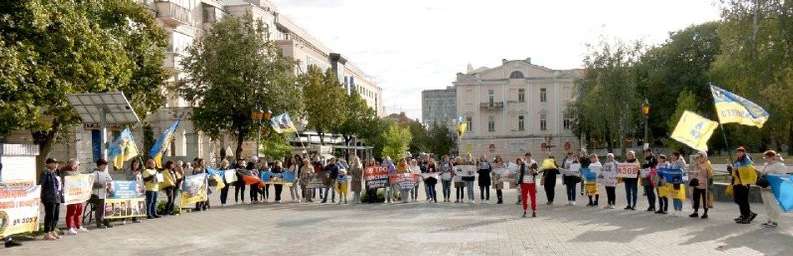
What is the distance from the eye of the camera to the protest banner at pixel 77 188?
56.4 feet

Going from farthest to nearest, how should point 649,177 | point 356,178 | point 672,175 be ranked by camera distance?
1. point 356,178
2. point 649,177
3. point 672,175

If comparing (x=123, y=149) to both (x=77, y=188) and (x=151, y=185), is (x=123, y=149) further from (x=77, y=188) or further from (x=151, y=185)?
(x=77, y=188)

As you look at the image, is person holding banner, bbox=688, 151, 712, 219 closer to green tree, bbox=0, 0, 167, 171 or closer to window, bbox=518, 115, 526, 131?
green tree, bbox=0, 0, 167, 171

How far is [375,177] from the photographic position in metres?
26.2

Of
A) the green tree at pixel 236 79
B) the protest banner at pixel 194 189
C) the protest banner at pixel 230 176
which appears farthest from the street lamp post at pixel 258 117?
the protest banner at pixel 194 189

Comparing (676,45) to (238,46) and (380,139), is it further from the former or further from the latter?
(238,46)

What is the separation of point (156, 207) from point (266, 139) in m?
25.7

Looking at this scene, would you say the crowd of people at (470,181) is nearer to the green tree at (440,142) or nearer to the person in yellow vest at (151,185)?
the person in yellow vest at (151,185)

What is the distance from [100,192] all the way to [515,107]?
85158mm

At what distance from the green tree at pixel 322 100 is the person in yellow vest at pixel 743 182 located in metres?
46.5

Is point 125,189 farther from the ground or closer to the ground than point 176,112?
closer to the ground

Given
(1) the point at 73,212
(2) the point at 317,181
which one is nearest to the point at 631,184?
(2) the point at 317,181

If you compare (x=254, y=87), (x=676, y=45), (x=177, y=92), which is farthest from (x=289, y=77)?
(x=676, y=45)

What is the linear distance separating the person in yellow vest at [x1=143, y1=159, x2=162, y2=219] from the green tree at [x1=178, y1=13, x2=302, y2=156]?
70.3 ft
